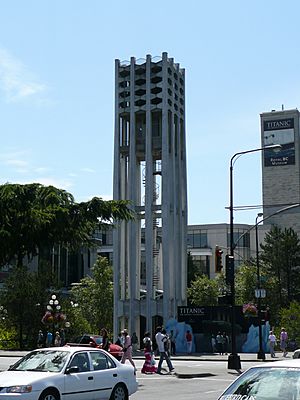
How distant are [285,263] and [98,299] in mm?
22672

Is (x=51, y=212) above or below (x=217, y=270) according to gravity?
above

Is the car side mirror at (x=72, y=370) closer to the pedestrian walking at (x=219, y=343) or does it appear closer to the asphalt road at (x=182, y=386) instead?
the asphalt road at (x=182, y=386)

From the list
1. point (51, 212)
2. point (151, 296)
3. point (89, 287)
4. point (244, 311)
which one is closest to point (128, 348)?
point (51, 212)

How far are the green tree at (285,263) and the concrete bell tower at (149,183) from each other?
22023 mm

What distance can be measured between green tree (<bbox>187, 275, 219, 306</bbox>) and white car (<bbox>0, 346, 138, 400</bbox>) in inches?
2867

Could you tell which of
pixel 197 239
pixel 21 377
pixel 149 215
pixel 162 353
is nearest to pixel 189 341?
Result: pixel 149 215

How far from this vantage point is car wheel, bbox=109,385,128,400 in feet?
52.0

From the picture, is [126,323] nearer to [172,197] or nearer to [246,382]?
[172,197]

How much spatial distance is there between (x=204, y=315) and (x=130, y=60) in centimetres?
2434

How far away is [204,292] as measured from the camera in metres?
88.9

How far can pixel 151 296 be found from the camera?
197 ft

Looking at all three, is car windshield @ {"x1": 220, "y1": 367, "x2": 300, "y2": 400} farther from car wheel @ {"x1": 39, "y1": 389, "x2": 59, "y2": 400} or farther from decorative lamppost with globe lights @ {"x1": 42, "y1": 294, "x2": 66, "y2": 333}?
decorative lamppost with globe lights @ {"x1": 42, "y1": 294, "x2": 66, "y2": 333}

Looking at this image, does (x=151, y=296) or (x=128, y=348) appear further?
(x=151, y=296)

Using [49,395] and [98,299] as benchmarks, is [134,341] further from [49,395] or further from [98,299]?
[49,395]
